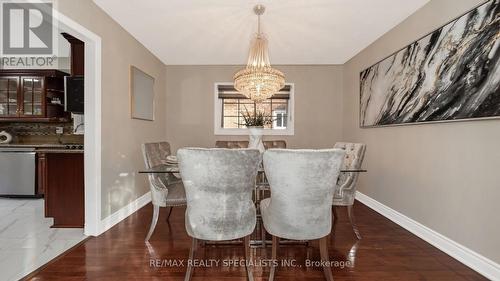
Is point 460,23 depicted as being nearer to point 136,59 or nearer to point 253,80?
point 253,80

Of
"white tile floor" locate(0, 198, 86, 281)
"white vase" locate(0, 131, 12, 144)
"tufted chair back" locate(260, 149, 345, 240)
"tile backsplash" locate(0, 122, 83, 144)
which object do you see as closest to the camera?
"tufted chair back" locate(260, 149, 345, 240)

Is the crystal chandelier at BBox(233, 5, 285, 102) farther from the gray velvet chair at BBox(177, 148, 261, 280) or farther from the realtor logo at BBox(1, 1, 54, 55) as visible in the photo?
→ the realtor logo at BBox(1, 1, 54, 55)

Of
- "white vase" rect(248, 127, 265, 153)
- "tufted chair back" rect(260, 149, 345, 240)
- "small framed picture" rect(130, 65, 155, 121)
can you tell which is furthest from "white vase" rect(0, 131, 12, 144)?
"tufted chair back" rect(260, 149, 345, 240)

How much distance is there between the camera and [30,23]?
9.28 ft

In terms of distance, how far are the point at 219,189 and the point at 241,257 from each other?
949 millimetres

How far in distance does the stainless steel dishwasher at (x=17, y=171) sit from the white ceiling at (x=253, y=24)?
8.94 feet

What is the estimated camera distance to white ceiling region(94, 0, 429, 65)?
2451 millimetres

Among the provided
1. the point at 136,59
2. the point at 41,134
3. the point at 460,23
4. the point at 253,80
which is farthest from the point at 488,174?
the point at 41,134

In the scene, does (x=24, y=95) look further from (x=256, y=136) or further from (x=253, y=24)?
(x=256, y=136)

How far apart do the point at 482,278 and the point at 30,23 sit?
5.30 m

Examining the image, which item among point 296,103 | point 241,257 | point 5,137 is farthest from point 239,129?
point 5,137

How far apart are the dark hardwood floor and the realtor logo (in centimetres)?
242

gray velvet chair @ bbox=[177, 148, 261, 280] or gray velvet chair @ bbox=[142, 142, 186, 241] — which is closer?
gray velvet chair @ bbox=[177, 148, 261, 280]

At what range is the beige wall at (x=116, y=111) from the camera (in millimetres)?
2407
